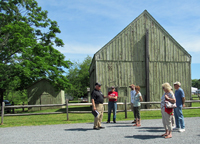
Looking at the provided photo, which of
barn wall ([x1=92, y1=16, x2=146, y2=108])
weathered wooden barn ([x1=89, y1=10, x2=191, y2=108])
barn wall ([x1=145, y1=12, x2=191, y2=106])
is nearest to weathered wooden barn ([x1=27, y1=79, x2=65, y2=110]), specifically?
weathered wooden barn ([x1=89, y1=10, x2=191, y2=108])

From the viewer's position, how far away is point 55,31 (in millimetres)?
25250

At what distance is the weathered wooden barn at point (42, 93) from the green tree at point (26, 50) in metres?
1.30

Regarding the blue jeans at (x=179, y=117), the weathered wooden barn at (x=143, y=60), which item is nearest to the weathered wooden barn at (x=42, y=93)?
the weathered wooden barn at (x=143, y=60)

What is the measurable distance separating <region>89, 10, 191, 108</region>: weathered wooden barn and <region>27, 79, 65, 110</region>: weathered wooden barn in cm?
848

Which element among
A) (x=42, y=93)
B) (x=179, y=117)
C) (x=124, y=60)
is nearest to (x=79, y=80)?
(x=42, y=93)

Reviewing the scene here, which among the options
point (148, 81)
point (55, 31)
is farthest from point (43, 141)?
point (55, 31)

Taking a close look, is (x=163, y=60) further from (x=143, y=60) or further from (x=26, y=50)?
(x=26, y=50)

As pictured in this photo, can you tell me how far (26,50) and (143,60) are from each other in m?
10.9

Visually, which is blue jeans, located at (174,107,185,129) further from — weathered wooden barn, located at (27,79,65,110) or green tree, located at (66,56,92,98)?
green tree, located at (66,56,92,98)

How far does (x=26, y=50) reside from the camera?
1909 centimetres

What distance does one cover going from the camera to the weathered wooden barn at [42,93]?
75.4ft

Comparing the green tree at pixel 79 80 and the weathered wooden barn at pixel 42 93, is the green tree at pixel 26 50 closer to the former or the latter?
the weathered wooden barn at pixel 42 93

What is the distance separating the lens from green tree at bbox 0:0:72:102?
18.3 m

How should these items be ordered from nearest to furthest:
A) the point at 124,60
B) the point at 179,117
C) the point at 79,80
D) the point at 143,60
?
the point at 179,117, the point at 124,60, the point at 143,60, the point at 79,80
